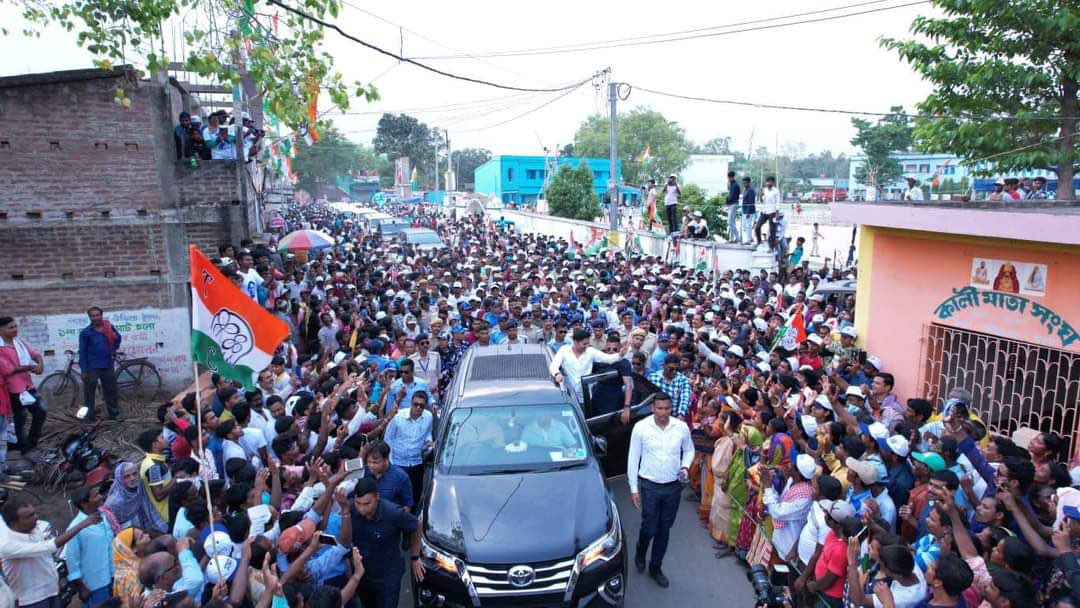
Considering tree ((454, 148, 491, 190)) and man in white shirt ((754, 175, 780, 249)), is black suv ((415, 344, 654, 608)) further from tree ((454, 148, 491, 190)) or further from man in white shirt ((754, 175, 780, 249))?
tree ((454, 148, 491, 190))

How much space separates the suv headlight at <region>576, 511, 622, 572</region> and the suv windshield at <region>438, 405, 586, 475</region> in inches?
29.5

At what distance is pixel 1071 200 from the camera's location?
36.5 ft

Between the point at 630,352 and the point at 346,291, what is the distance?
21.1 ft

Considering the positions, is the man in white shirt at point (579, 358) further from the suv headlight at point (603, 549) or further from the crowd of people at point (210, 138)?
the crowd of people at point (210, 138)

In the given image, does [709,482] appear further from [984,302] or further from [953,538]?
[984,302]

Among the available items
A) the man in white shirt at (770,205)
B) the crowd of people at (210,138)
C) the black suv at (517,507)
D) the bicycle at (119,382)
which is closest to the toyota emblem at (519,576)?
the black suv at (517,507)

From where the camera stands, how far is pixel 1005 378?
24.8ft

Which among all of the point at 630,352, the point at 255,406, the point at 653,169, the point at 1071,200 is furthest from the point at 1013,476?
the point at 653,169

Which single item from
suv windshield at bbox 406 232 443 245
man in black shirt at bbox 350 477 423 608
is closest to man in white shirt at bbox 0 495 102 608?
man in black shirt at bbox 350 477 423 608

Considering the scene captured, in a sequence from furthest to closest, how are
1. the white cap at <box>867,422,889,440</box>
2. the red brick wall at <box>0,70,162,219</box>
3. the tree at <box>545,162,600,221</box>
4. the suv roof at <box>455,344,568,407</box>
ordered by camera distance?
the tree at <box>545,162,600,221</box>, the red brick wall at <box>0,70,162,219</box>, the suv roof at <box>455,344,568,407</box>, the white cap at <box>867,422,889,440</box>

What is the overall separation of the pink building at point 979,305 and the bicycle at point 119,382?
973 cm

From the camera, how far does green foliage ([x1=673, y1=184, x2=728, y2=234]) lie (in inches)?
1000

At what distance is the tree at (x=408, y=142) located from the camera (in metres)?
85.6

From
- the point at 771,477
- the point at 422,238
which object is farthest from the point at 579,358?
the point at 422,238
